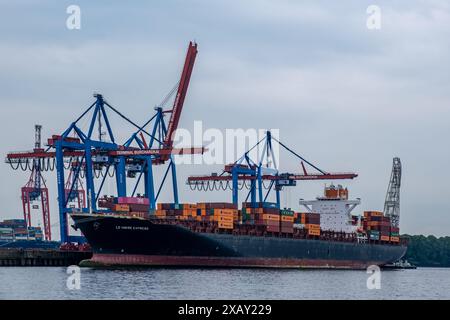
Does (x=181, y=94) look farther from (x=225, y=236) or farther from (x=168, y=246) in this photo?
(x=168, y=246)

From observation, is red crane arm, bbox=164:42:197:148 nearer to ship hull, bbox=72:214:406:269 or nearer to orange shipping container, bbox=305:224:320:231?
ship hull, bbox=72:214:406:269

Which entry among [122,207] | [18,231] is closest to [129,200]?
[122,207]

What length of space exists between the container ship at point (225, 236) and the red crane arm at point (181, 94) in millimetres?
9929

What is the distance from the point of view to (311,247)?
330ft

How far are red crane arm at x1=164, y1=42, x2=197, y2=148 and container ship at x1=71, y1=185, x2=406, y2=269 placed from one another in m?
9.93

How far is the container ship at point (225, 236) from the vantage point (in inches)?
3132

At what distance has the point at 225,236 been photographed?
3374 inches

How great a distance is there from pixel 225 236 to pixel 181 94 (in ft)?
63.2

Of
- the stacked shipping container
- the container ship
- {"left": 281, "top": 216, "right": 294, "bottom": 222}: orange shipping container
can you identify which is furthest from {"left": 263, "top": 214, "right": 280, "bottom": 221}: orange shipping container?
the stacked shipping container
